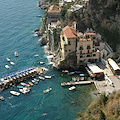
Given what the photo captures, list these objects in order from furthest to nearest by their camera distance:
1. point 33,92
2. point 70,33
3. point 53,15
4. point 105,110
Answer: point 53,15 < point 70,33 < point 33,92 < point 105,110

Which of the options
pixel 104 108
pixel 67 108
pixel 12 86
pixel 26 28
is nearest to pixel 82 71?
pixel 67 108

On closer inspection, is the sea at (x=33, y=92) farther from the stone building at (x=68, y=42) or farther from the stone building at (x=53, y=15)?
the stone building at (x=53, y=15)

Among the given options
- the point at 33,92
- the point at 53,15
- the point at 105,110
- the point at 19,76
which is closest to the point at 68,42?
the point at 19,76

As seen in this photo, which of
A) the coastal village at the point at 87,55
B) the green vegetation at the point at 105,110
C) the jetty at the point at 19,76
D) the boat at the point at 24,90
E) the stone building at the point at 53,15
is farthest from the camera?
the stone building at the point at 53,15

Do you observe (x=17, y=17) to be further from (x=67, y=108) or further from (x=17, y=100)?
(x=67, y=108)

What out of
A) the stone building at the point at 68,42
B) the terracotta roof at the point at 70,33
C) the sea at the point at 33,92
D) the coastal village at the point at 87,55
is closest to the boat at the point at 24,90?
the sea at the point at 33,92

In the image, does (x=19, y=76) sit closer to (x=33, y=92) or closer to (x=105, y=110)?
(x=33, y=92)

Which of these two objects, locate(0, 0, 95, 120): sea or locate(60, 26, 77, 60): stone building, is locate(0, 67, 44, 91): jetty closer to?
locate(0, 0, 95, 120): sea
